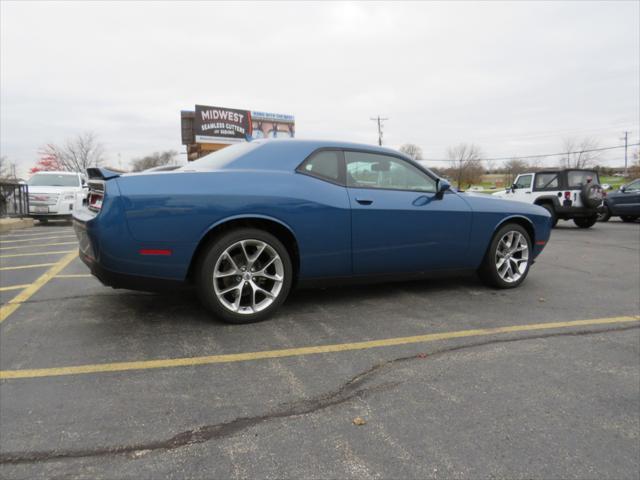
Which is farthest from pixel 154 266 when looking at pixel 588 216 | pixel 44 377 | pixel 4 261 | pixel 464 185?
pixel 464 185

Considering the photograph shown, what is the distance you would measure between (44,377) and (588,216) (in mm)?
13876

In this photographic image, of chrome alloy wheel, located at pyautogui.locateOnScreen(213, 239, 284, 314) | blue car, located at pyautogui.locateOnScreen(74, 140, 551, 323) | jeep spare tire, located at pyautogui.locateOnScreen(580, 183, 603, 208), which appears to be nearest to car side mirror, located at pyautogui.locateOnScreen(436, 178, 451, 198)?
blue car, located at pyautogui.locateOnScreen(74, 140, 551, 323)

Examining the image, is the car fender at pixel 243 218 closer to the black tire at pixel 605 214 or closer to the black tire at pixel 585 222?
the black tire at pixel 585 222

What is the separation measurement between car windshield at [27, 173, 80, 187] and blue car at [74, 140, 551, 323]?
1216 cm

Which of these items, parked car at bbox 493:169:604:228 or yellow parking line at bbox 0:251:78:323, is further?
parked car at bbox 493:169:604:228

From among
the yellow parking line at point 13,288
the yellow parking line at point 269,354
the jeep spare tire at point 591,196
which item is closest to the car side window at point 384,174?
the yellow parking line at point 269,354

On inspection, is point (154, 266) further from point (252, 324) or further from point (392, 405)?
point (392, 405)

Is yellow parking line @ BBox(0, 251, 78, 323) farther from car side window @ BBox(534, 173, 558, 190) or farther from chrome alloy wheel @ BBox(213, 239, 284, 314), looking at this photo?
Result: car side window @ BBox(534, 173, 558, 190)

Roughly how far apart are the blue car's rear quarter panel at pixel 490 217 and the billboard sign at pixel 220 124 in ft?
117

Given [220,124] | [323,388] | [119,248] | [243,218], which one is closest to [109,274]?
[119,248]

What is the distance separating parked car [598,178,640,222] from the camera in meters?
14.1

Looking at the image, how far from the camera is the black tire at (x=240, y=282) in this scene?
10.7 feet

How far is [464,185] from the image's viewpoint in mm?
74875

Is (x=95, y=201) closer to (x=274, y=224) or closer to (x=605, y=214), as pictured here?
(x=274, y=224)
